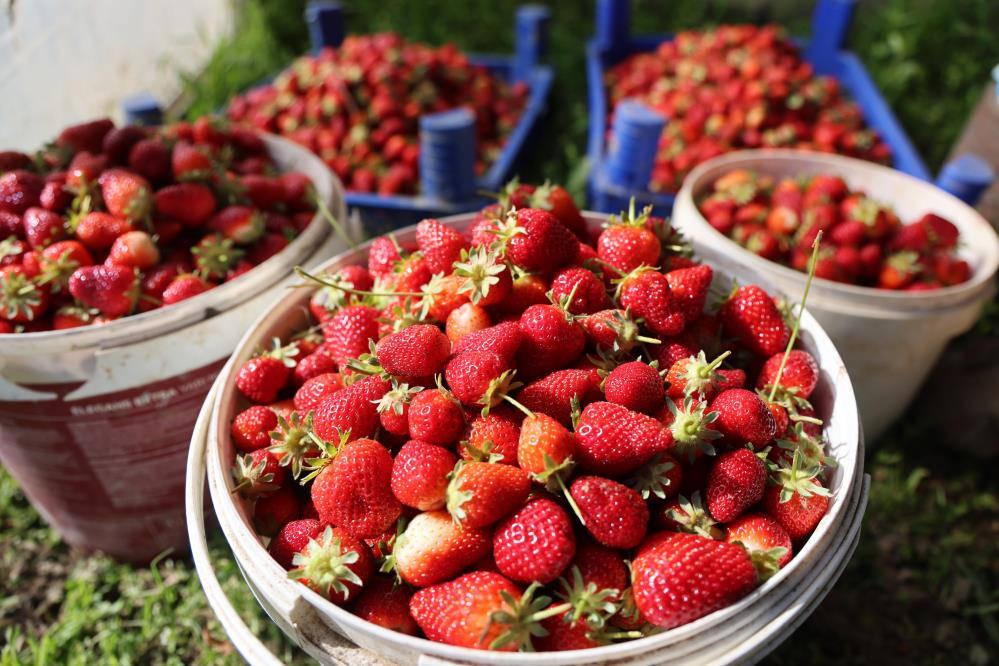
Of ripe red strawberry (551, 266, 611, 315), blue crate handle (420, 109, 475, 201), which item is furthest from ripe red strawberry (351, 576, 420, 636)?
blue crate handle (420, 109, 475, 201)

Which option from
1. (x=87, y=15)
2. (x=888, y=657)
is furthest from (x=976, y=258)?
(x=87, y=15)

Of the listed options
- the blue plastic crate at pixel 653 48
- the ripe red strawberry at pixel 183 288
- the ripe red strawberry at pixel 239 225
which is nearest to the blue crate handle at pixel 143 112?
the ripe red strawberry at pixel 239 225

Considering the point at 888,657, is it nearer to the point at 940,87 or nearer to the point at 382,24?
the point at 940,87

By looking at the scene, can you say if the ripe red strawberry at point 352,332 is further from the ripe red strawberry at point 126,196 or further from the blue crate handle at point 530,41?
the blue crate handle at point 530,41

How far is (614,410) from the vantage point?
1116 millimetres

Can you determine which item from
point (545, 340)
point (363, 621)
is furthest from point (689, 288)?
point (363, 621)

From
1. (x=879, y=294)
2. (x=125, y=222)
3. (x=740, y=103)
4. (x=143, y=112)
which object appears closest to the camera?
(x=125, y=222)

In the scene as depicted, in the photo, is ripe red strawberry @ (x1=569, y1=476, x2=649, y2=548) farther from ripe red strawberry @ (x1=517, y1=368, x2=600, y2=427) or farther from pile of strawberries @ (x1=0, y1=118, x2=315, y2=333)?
pile of strawberries @ (x1=0, y1=118, x2=315, y2=333)

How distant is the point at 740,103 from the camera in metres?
3.18

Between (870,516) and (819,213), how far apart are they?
3.25 feet

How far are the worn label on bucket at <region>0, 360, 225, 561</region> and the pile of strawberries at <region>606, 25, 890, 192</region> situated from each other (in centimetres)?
198

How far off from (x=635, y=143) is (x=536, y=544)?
176cm

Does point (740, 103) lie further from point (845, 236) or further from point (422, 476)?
point (422, 476)

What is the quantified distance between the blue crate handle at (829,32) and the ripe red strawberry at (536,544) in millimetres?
3646
